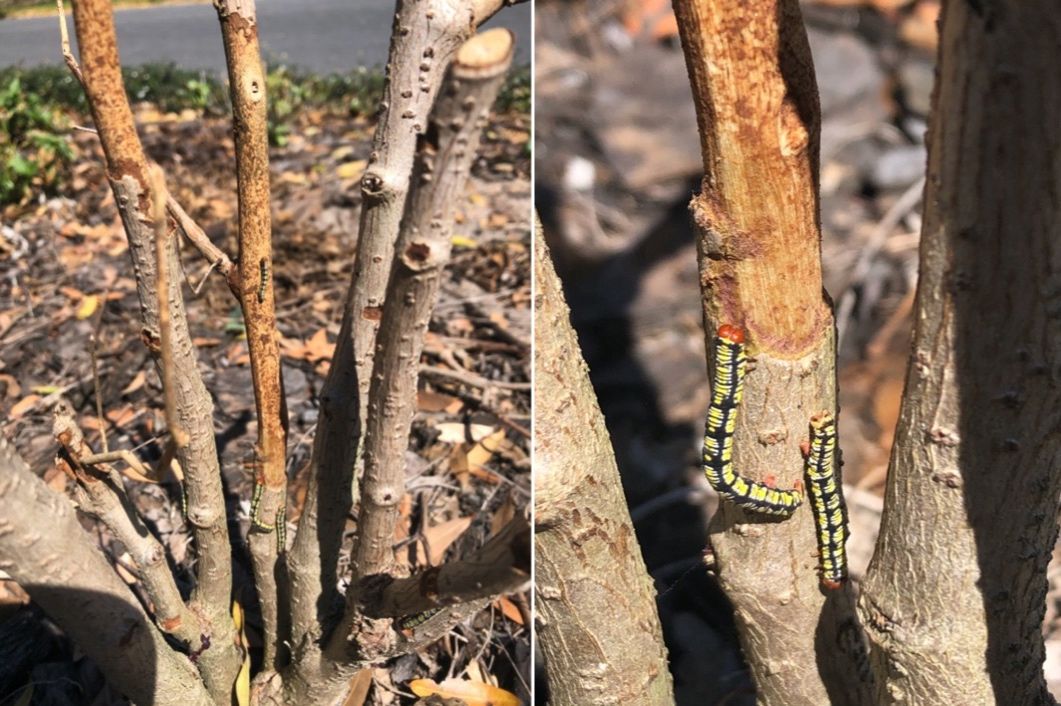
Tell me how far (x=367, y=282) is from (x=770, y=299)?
1.24ft

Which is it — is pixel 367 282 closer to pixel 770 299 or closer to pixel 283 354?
pixel 770 299

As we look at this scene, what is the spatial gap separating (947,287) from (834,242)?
1240 millimetres

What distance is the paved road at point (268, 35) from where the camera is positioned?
278cm

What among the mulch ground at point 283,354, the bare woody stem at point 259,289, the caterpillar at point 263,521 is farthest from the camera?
the mulch ground at point 283,354

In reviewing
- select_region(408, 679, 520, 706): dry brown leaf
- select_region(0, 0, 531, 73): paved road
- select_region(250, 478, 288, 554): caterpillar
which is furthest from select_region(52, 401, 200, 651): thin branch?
select_region(0, 0, 531, 73): paved road

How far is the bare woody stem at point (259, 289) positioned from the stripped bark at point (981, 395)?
0.57 m

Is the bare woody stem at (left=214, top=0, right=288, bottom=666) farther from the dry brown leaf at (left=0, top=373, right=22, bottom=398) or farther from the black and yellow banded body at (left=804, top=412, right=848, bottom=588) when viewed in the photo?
the dry brown leaf at (left=0, top=373, right=22, bottom=398)

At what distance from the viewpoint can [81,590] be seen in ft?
2.56

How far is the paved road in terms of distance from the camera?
278cm

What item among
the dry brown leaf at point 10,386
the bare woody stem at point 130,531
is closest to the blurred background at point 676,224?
the bare woody stem at point 130,531

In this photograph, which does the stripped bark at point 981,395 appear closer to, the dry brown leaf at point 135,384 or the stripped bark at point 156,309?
the stripped bark at point 156,309

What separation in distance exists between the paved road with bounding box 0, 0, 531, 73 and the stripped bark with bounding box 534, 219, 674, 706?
80.3 inches

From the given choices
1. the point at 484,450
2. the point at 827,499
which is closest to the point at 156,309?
the point at 827,499

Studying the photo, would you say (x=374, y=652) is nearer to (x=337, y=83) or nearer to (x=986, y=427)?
(x=986, y=427)
